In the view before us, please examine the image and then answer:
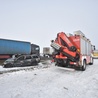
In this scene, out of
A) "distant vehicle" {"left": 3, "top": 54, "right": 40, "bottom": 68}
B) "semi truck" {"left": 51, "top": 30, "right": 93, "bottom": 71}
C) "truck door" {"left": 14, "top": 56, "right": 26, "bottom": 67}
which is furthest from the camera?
"truck door" {"left": 14, "top": 56, "right": 26, "bottom": 67}

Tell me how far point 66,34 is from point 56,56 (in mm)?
2227

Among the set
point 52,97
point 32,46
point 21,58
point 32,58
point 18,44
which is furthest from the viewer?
point 32,46

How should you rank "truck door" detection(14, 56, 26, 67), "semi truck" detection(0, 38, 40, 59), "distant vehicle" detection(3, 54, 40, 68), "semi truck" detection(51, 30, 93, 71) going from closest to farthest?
"semi truck" detection(51, 30, 93, 71) → "distant vehicle" detection(3, 54, 40, 68) → "truck door" detection(14, 56, 26, 67) → "semi truck" detection(0, 38, 40, 59)

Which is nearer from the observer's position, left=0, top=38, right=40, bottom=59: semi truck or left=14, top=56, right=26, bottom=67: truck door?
left=14, top=56, right=26, bottom=67: truck door

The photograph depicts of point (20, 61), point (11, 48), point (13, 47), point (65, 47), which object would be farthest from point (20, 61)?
point (13, 47)

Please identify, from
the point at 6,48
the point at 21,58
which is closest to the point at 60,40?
the point at 21,58

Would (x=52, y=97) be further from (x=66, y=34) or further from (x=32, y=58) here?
(x=32, y=58)

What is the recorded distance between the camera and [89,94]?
191 inches

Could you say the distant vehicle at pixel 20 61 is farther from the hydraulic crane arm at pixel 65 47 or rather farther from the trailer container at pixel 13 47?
the trailer container at pixel 13 47

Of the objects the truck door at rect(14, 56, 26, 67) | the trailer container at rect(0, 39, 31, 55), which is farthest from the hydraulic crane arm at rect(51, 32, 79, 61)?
the trailer container at rect(0, 39, 31, 55)

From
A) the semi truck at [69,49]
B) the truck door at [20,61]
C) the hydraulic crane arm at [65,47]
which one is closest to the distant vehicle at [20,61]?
the truck door at [20,61]

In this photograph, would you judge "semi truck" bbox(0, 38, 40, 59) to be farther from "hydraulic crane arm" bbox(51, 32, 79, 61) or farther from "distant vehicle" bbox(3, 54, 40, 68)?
"hydraulic crane arm" bbox(51, 32, 79, 61)

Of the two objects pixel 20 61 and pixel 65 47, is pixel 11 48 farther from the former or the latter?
pixel 65 47

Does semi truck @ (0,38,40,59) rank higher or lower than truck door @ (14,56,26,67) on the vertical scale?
higher
